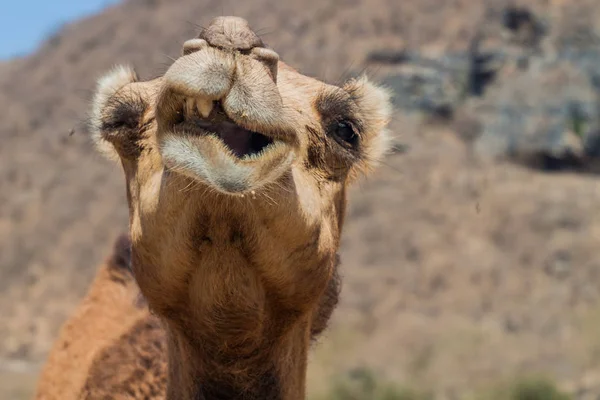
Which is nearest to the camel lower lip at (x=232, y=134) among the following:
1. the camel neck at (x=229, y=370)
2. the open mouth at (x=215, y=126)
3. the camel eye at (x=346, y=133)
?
the open mouth at (x=215, y=126)

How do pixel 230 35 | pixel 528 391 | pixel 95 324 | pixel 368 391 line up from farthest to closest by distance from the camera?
pixel 368 391
pixel 528 391
pixel 95 324
pixel 230 35

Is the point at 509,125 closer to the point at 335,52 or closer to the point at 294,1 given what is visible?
the point at 335,52

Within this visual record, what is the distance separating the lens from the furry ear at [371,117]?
4480 mm

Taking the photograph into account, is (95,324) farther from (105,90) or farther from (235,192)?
(235,192)

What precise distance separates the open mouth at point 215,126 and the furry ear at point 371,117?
122 centimetres

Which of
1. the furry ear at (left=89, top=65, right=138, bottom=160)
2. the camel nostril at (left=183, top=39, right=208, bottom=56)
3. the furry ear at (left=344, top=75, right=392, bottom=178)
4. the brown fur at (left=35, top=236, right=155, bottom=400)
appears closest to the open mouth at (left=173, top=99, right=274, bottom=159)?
the camel nostril at (left=183, top=39, right=208, bottom=56)

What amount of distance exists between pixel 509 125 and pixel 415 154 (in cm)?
354

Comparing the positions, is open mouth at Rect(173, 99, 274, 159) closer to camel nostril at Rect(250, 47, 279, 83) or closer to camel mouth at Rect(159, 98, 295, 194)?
camel mouth at Rect(159, 98, 295, 194)

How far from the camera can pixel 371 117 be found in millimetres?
4520

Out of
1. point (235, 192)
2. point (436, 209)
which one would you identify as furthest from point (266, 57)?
point (436, 209)

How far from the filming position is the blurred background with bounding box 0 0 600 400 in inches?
996

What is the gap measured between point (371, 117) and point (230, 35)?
1.44 meters

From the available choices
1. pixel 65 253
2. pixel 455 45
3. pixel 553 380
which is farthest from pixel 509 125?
pixel 65 253

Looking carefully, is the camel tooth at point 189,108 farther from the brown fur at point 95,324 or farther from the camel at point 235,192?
the brown fur at point 95,324
